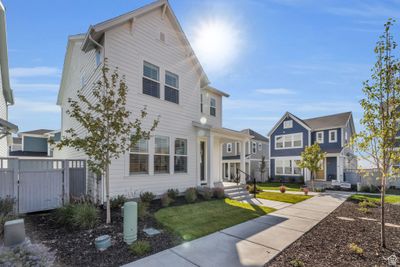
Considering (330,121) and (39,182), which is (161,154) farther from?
(330,121)

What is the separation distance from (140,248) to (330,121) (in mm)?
24392

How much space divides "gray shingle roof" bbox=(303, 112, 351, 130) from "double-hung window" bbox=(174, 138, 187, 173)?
1811 centimetres

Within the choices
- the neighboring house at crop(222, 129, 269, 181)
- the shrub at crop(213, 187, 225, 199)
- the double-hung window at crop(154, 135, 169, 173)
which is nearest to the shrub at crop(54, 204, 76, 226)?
the double-hung window at crop(154, 135, 169, 173)

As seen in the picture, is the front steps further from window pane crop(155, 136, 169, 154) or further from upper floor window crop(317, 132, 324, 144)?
upper floor window crop(317, 132, 324, 144)

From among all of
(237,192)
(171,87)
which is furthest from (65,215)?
(237,192)

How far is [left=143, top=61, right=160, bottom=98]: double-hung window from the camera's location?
9.13 meters

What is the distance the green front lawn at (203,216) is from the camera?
18.5ft

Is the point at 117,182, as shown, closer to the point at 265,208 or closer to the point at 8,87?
the point at 265,208

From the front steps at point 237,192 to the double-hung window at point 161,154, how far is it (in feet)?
12.4

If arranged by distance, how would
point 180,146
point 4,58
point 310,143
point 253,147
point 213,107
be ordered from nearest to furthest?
point 180,146
point 4,58
point 213,107
point 310,143
point 253,147

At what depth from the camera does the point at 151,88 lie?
9.33 meters

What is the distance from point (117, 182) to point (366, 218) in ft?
31.0

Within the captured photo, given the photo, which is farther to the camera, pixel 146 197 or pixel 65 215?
pixel 146 197

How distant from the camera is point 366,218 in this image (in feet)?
23.7
